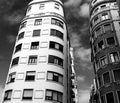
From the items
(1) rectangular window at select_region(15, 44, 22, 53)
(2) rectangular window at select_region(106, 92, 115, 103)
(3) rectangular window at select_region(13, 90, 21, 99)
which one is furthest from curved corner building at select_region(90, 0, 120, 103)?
(1) rectangular window at select_region(15, 44, 22, 53)

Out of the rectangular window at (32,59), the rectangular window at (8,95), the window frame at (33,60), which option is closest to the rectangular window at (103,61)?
the window frame at (33,60)

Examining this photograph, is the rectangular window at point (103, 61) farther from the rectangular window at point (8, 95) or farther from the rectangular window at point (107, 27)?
the rectangular window at point (8, 95)

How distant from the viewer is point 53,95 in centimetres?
2686

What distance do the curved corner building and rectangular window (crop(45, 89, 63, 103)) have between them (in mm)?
6691

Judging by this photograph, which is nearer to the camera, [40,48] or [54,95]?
[54,95]

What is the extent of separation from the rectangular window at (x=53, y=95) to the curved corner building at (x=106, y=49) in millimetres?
6691

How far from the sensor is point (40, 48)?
31.2 meters

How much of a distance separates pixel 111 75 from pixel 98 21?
42.3ft

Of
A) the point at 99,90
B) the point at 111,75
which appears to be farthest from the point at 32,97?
the point at 111,75

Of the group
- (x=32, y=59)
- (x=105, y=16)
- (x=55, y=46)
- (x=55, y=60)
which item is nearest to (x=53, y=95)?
(x=55, y=60)

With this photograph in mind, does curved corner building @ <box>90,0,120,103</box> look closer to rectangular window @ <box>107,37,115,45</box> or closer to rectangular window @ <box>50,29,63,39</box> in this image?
rectangular window @ <box>107,37,115,45</box>

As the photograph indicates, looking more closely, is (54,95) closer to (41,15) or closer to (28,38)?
(28,38)

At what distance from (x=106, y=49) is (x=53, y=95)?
12402 mm

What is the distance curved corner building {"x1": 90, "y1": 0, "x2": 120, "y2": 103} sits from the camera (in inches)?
Result: 1016
